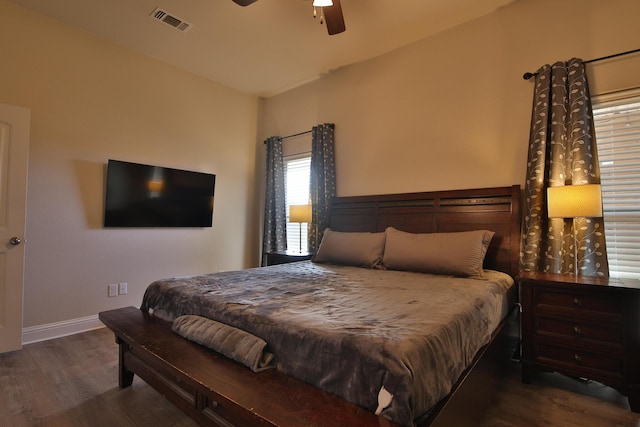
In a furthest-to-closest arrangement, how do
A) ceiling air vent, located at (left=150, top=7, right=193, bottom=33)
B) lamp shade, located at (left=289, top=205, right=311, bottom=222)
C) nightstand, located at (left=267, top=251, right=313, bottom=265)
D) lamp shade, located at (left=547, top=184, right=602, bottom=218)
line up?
lamp shade, located at (left=289, top=205, right=311, bottom=222)
nightstand, located at (left=267, top=251, right=313, bottom=265)
ceiling air vent, located at (left=150, top=7, right=193, bottom=33)
lamp shade, located at (left=547, top=184, right=602, bottom=218)

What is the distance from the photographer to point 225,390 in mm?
1194

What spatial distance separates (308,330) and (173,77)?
155 inches

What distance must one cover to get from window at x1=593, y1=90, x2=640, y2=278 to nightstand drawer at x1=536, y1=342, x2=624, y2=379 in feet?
2.49

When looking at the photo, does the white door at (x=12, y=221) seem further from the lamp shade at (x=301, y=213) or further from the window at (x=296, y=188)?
the window at (x=296, y=188)

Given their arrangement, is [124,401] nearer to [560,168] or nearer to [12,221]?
[12,221]

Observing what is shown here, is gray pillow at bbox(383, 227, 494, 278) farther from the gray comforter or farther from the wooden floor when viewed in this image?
the wooden floor

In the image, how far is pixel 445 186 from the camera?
320cm

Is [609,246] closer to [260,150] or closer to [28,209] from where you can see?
[260,150]

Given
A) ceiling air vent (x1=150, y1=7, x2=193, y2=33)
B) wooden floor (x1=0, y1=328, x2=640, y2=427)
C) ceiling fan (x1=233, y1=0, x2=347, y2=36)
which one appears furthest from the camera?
ceiling air vent (x1=150, y1=7, x2=193, y2=33)

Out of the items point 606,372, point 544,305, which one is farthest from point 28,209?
point 606,372

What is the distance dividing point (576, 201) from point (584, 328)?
839 millimetres

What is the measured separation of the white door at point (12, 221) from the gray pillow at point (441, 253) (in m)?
3.20

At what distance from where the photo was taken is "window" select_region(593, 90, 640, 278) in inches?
91.8

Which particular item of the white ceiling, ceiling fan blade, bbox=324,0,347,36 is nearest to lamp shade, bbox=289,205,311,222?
the white ceiling
